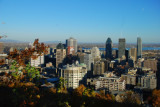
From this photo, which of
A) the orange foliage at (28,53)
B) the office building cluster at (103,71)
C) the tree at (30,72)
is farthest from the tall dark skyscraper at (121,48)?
the orange foliage at (28,53)

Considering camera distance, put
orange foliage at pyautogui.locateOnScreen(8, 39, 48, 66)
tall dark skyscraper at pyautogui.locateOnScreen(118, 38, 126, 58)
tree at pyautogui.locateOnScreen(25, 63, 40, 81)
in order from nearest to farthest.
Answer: orange foliage at pyautogui.locateOnScreen(8, 39, 48, 66) < tree at pyautogui.locateOnScreen(25, 63, 40, 81) < tall dark skyscraper at pyautogui.locateOnScreen(118, 38, 126, 58)

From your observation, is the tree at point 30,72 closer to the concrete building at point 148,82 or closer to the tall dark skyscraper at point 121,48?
the concrete building at point 148,82

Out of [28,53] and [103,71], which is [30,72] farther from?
[103,71]

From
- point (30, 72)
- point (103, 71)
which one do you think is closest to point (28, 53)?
point (30, 72)

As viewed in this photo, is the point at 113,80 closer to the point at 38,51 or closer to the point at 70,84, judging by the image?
the point at 70,84

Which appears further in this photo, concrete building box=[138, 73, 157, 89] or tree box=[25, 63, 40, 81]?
concrete building box=[138, 73, 157, 89]

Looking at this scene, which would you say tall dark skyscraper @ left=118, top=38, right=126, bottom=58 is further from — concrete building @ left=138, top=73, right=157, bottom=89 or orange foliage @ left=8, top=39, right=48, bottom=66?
orange foliage @ left=8, top=39, right=48, bottom=66

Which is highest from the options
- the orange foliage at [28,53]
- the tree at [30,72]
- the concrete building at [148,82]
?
the orange foliage at [28,53]

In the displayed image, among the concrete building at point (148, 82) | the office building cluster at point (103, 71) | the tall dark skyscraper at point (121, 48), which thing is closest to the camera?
the office building cluster at point (103, 71)

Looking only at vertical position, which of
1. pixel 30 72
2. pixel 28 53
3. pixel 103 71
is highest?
pixel 28 53

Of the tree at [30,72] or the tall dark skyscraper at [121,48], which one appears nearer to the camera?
the tree at [30,72]

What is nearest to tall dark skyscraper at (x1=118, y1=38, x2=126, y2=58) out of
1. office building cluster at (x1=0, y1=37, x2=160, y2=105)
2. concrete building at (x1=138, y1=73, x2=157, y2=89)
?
office building cluster at (x1=0, y1=37, x2=160, y2=105)
